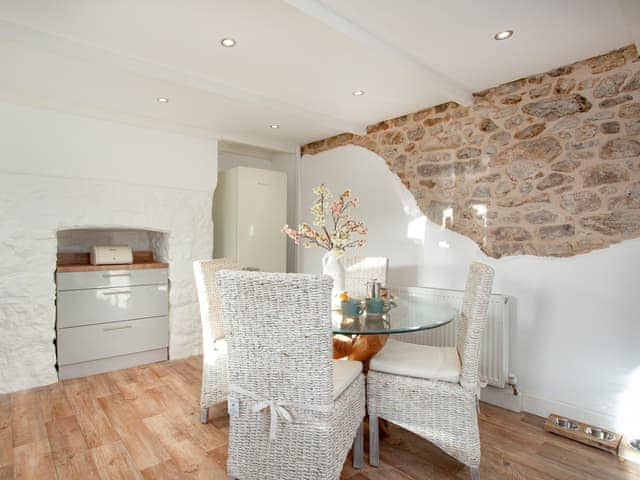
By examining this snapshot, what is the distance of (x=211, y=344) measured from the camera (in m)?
2.40

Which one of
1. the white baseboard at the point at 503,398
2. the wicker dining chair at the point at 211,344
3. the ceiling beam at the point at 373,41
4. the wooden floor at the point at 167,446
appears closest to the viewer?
the ceiling beam at the point at 373,41

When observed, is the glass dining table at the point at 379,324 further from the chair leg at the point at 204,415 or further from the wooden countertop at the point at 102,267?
the wooden countertop at the point at 102,267

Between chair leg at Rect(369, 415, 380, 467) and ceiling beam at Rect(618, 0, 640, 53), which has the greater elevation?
ceiling beam at Rect(618, 0, 640, 53)

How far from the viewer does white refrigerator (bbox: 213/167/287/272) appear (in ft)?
13.0

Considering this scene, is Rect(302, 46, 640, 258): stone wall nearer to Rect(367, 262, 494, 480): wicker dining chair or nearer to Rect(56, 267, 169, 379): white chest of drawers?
Rect(367, 262, 494, 480): wicker dining chair

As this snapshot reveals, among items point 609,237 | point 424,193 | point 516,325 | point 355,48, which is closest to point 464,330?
point 516,325

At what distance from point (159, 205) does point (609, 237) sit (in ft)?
11.7

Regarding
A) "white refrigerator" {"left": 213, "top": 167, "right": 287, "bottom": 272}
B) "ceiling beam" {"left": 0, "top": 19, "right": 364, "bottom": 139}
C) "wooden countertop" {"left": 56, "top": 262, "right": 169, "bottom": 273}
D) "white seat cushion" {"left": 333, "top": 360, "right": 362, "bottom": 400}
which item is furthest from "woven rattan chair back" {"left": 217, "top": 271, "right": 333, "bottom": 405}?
"white refrigerator" {"left": 213, "top": 167, "right": 287, "bottom": 272}

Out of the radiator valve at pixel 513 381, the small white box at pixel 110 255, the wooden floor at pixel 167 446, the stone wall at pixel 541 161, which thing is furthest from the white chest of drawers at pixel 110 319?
the radiator valve at pixel 513 381

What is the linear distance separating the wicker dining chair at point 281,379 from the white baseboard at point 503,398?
155 cm

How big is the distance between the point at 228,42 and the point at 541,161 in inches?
84.9

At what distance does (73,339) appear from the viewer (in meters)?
3.05

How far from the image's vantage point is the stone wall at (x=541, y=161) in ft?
7.23

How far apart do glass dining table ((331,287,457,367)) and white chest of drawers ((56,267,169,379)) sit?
6.82ft
